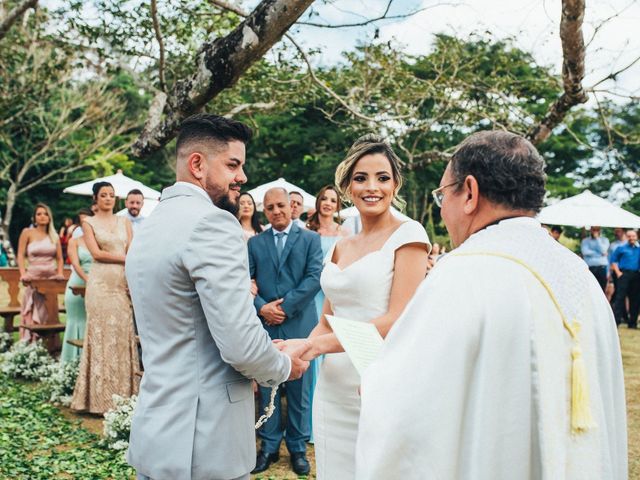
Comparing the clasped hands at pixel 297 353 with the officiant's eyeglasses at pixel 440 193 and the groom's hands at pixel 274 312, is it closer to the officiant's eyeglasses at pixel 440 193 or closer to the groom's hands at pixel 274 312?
the officiant's eyeglasses at pixel 440 193

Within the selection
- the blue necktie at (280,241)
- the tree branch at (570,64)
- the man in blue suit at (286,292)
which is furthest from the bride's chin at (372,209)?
the tree branch at (570,64)

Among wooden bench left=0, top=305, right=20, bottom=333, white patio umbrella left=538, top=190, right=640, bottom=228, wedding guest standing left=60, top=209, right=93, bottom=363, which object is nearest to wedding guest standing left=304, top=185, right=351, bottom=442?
wedding guest standing left=60, top=209, right=93, bottom=363

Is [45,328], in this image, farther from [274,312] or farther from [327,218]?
[274,312]

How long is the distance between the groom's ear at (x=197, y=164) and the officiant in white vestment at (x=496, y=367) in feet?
4.21

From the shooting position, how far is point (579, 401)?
185 centimetres

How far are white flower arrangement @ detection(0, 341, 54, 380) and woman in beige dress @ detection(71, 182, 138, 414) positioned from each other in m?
1.93

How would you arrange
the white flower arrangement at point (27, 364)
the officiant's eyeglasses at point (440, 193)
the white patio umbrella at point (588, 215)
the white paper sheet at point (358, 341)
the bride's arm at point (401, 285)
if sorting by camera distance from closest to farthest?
1. the officiant's eyeglasses at point (440, 193)
2. the white paper sheet at point (358, 341)
3. the bride's arm at point (401, 285)
4. the white flower arrangement at point (27, 364)
5. the white patio umbrella at point (588, 215)

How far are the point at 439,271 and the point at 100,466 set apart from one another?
4.78m

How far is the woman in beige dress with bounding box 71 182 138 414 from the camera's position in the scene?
7.39 m

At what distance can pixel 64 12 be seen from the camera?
26.1ft

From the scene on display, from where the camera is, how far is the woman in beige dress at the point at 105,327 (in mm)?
7391

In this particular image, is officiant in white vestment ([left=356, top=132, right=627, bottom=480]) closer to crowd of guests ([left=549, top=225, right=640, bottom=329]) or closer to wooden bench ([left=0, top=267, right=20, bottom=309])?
wooden bench ([left=0, top=267, right=20, bottom=309])

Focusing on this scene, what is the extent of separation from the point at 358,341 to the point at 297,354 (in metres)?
0.74

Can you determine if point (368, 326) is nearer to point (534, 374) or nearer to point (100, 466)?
point (534, 374)
